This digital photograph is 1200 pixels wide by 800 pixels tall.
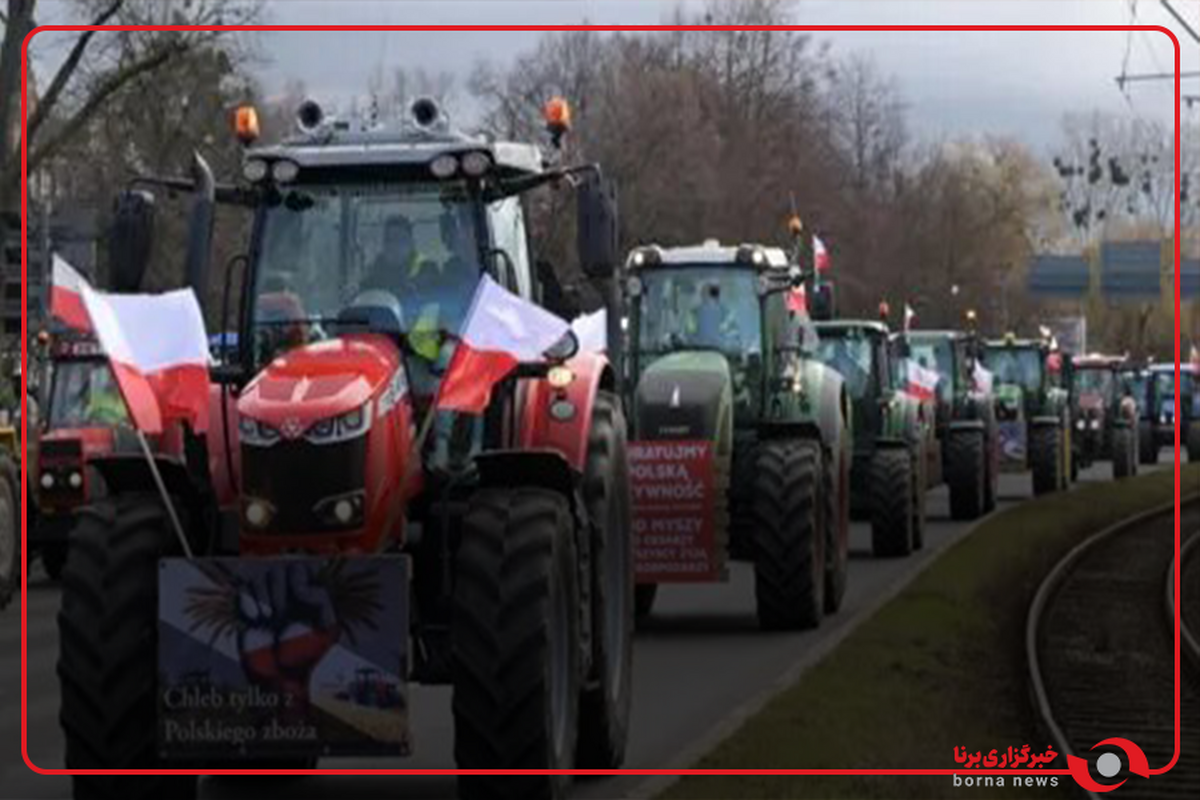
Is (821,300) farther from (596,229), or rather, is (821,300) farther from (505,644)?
(505,644)

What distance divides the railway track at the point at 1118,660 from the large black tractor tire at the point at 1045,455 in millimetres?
10692

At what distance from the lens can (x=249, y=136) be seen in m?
12.8

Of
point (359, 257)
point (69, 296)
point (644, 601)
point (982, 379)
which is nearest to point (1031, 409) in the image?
point (982, 379)

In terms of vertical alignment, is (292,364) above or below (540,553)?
above

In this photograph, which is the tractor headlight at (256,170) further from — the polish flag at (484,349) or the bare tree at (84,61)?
the bare tree at (84,61)

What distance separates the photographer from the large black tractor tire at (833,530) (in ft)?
74.7

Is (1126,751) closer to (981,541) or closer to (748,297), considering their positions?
(748,297)

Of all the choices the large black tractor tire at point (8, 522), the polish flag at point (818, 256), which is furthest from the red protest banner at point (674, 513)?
the polish flag at point (818, 256)

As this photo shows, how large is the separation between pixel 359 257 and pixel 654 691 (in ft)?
19.6

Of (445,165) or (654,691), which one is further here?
(654,691)

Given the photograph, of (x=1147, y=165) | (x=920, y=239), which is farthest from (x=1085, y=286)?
(x=920, y=239)

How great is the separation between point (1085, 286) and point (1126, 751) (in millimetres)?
74926

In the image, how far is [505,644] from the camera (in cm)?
1095

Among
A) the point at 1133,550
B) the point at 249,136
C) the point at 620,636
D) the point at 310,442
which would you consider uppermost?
the point at 249,136
